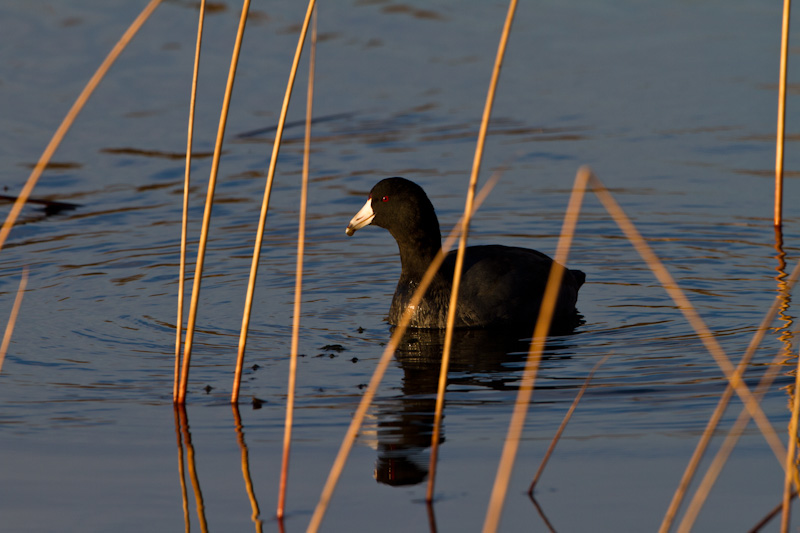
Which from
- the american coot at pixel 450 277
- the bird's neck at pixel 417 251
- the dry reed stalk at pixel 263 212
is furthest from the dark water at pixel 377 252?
the dry reed stalk at pixel 263 212

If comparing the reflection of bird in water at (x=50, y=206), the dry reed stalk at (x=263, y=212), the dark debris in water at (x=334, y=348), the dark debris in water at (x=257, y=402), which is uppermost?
the reflection of bird in water at (x=50, y=206)

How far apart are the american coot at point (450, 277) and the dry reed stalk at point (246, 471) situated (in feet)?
7.25

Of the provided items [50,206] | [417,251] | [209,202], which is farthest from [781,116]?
[50,206]

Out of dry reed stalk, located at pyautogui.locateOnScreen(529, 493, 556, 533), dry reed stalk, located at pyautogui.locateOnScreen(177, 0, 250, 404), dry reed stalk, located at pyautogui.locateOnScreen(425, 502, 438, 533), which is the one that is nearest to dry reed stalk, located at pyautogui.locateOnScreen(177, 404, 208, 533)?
dry reed stalk, located at pyautogui.locateOnScreen(177, 0, 250, 404)

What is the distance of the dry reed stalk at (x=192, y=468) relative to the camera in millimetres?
5027

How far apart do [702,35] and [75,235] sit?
31.7 ft

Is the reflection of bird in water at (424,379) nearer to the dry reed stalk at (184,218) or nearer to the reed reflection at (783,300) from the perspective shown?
A: the dry reed stalk at (184,218)

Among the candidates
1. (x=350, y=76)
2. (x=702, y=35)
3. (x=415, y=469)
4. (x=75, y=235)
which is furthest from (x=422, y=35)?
(x=415, y=469)

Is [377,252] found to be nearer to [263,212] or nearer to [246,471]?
[263,212]

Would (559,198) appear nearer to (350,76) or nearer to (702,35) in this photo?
(350,76)

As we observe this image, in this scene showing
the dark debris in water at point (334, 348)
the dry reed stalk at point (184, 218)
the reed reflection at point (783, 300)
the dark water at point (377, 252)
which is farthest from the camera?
the dark debris in water at point (334, 348)

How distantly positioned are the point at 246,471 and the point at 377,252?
495 cm

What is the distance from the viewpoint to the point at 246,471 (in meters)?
5.53

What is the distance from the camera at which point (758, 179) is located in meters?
11.6
